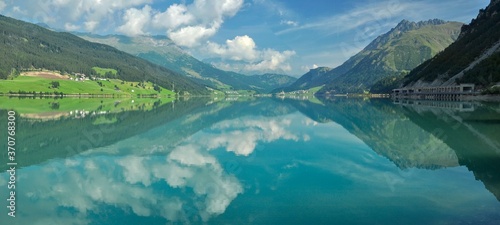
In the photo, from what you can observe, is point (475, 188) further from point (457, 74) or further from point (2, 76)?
point (2, 76)

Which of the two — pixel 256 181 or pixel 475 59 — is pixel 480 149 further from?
pixel 475 59

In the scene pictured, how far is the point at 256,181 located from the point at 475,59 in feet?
520

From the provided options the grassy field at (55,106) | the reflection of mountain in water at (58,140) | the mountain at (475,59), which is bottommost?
the reflection of mountain in water at (58,140)

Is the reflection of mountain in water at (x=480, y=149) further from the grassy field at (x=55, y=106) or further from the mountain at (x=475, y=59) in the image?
the mountain at (x=475, y=59)

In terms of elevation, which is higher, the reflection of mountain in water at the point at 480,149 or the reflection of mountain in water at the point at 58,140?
the reflection of mountain in water at the point at 480,149

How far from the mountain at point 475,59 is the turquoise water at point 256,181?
10493cm

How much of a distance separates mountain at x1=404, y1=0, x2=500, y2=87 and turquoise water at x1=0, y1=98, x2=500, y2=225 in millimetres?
104926

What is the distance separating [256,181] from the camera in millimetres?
21234

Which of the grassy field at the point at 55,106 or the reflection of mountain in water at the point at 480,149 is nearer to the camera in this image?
the reflection of mountain in water at the point at 480,149

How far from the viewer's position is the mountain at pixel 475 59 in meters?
125

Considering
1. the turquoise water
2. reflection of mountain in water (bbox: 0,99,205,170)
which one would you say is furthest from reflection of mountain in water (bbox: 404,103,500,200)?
reflection of mountain in water (bbox: 0,99,205,170)

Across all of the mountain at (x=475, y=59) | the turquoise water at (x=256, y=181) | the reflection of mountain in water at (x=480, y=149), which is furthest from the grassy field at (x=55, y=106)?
the mountain at (x=475, y=59)

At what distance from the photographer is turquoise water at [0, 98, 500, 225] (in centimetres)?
1505

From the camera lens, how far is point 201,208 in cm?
1590
